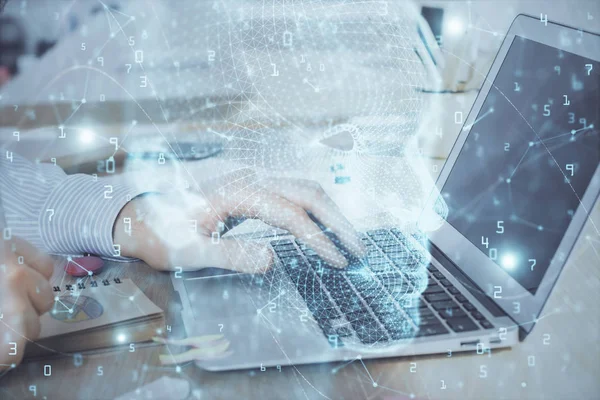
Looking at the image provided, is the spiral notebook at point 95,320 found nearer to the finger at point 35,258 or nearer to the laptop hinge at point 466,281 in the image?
the finger at point 35,258

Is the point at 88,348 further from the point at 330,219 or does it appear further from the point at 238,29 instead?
the point at 238,29

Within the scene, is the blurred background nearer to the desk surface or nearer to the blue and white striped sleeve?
the blue and white striped sleeve

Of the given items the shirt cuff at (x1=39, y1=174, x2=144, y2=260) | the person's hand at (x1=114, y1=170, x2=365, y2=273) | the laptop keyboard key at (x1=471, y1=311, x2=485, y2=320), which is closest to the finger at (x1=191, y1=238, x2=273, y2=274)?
the person's hand at (x1=114, y1=170, x2=365, y2=273)

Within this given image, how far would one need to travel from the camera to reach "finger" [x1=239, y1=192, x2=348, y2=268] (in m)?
0.51

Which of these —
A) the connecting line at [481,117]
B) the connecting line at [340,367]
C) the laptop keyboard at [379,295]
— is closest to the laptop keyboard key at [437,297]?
the laptop keyboard at [379,295]

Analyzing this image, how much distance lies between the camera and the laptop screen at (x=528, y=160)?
1.29ft

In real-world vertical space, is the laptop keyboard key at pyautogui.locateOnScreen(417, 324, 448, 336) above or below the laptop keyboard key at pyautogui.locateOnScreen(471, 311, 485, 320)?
below

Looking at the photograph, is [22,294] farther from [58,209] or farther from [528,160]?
[528,160]

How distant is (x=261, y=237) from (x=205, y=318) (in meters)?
0.15

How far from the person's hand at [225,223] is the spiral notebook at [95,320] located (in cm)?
7

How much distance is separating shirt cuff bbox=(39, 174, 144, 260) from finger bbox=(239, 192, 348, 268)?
0.16 metres

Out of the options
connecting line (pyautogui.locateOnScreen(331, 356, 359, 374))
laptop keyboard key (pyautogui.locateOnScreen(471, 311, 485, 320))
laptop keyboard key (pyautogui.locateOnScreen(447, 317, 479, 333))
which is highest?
laptop keyboard key (pyautogui.locateOnScreen(471, 311, 485, 320))
